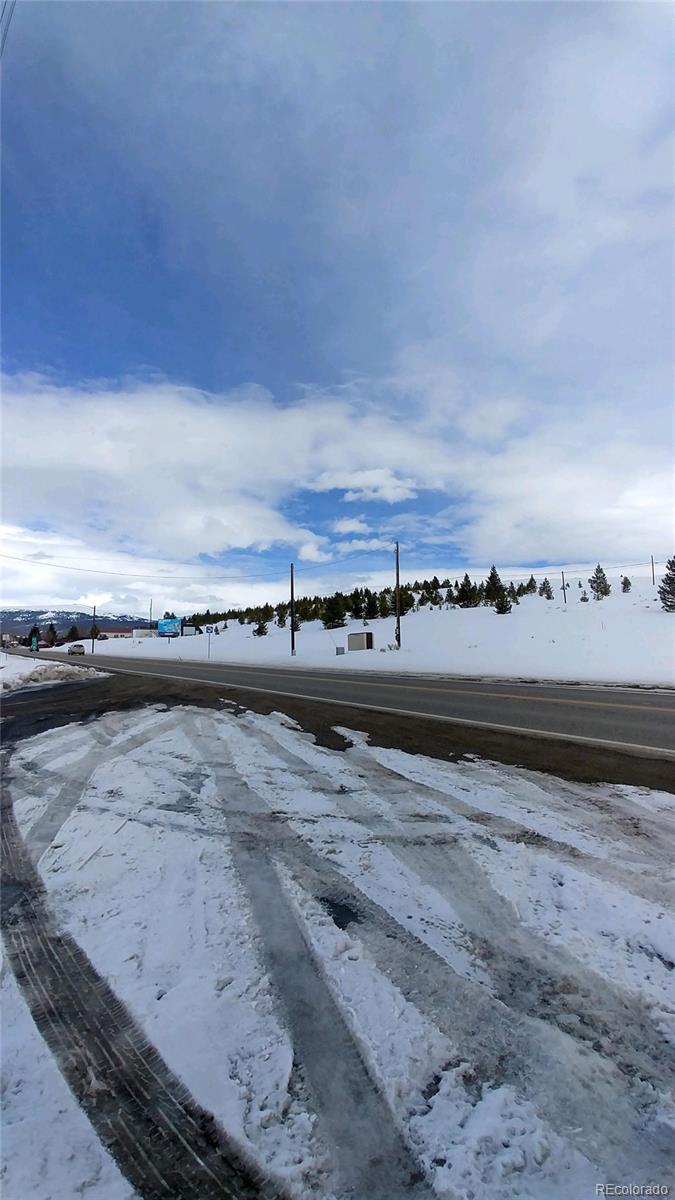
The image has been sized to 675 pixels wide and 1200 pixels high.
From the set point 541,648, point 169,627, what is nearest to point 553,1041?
point 541,648

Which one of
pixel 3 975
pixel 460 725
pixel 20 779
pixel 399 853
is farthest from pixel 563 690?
pixel 3 975

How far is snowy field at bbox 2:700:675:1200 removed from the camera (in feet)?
5.63

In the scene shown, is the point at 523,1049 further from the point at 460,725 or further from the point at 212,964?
the point at 460,725

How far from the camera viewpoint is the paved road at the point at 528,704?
7.94m

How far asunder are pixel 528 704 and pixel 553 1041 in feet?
30.7

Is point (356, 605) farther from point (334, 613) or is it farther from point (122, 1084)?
point (122, 1084)

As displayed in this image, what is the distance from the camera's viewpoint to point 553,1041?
6.98ft

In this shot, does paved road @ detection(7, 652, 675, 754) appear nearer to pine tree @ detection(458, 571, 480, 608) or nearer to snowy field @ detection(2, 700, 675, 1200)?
snowy field @ detection(2, 700, 675, 1200)

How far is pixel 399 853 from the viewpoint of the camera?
3871 millimetres

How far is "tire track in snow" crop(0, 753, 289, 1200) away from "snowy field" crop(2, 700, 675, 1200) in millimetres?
52

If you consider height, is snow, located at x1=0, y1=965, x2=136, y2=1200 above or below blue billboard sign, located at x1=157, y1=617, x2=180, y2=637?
below

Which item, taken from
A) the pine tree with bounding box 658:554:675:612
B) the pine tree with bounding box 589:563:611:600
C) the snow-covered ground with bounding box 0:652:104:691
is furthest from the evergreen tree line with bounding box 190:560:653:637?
the snow-covered ground with bounding box 0:652:104:691

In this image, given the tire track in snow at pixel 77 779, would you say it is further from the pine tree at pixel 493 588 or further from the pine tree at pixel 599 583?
the pine tree at pixel 599 583

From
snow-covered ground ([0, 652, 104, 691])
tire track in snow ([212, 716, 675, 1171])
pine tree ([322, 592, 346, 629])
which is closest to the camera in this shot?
tire track in snow ([212, 716, 675, 1171])
